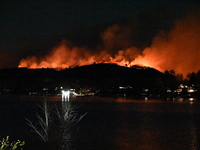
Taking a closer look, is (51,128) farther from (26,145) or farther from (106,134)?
(26,145)

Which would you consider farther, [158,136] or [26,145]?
[158,136]

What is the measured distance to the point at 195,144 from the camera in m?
39.4

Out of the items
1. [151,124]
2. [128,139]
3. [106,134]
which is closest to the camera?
[128,139]

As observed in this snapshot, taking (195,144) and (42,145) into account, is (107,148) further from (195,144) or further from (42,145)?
(195,144)

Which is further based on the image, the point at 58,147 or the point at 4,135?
the point at 4,135

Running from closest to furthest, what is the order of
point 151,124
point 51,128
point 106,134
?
point 106,134
point 51,128
point 151,124

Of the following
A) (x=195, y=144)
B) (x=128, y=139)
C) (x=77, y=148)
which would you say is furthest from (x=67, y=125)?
(x=195, y=144)

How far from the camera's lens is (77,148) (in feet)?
122

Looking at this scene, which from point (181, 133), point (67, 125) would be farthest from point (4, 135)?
point (181, 133)

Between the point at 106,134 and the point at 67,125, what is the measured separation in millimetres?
8216

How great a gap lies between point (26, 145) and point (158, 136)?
15333mm

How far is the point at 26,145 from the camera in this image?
126ft

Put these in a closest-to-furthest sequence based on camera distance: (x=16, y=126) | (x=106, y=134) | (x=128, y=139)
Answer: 1. (x=128, y=139)
2. (x=106, y=134)
3. (x=16, y=126)

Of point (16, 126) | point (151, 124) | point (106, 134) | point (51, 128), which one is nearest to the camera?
point (106, 134)
